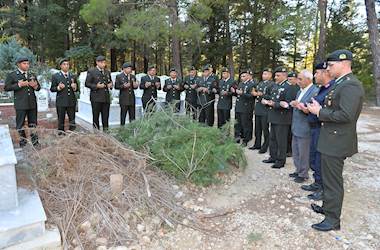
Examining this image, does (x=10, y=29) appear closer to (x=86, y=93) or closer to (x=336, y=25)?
(x=86, y=93)

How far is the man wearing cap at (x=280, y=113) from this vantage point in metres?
4.68

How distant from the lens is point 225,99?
21.9 feet

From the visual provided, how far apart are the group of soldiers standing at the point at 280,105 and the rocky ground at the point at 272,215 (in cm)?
18

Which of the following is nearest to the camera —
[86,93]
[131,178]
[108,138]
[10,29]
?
[131,178]

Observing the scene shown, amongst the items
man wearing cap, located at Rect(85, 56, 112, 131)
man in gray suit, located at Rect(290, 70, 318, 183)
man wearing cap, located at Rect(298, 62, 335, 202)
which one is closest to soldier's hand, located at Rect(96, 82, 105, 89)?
man wearing cap, located at Rect(85, 56, 112, 131)

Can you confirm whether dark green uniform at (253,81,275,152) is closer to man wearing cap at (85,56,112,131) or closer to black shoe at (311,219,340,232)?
black shoe at (311,219,340,232)

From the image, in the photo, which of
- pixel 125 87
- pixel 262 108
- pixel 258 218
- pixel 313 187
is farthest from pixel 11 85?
pixel 313 187

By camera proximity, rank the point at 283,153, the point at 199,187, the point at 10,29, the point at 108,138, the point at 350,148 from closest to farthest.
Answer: the point at 350,148, the point at 199,187, the point at 108,138, the point at 283,153, the point at 10,29

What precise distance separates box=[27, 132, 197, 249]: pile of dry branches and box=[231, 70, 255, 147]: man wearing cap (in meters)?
2.64

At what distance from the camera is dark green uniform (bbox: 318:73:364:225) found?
9.41ft

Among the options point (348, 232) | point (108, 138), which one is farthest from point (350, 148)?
point (108, 138)

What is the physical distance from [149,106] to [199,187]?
204cm

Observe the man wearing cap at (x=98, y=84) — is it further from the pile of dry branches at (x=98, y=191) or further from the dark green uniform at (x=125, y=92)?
the pile of dry branches at (x=98, y=191)

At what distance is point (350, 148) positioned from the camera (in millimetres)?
2990
